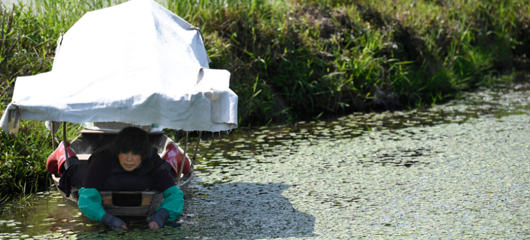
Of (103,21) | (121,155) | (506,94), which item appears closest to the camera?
(121,155)

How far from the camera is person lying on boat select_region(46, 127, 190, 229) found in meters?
3.17

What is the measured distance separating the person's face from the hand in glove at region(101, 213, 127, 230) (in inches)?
10.7

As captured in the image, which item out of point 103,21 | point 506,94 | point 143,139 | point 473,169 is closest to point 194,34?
point 103,21

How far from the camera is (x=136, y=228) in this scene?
10.7 ft

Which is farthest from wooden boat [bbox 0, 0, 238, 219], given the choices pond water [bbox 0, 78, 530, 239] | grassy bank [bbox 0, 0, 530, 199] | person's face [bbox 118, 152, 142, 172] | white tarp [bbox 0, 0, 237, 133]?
grassy bank [bbox 0, 0, 530, 199]

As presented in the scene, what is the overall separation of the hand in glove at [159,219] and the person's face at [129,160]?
0.91 ft

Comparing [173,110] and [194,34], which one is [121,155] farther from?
[194,34]

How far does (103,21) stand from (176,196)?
1131 mm

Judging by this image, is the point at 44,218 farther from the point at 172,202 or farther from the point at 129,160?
the point at 172,202

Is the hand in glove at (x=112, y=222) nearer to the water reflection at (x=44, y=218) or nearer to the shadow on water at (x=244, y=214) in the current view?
the water reflection at (x=44, y=218)

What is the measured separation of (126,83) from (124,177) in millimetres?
550

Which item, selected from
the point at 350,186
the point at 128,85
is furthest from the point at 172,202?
the point at 350,186

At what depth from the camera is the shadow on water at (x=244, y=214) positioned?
3248mm

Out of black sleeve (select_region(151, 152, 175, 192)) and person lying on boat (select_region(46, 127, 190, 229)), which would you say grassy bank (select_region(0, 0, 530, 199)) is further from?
black sleeve (select_region(151, 152, 175, 192))
